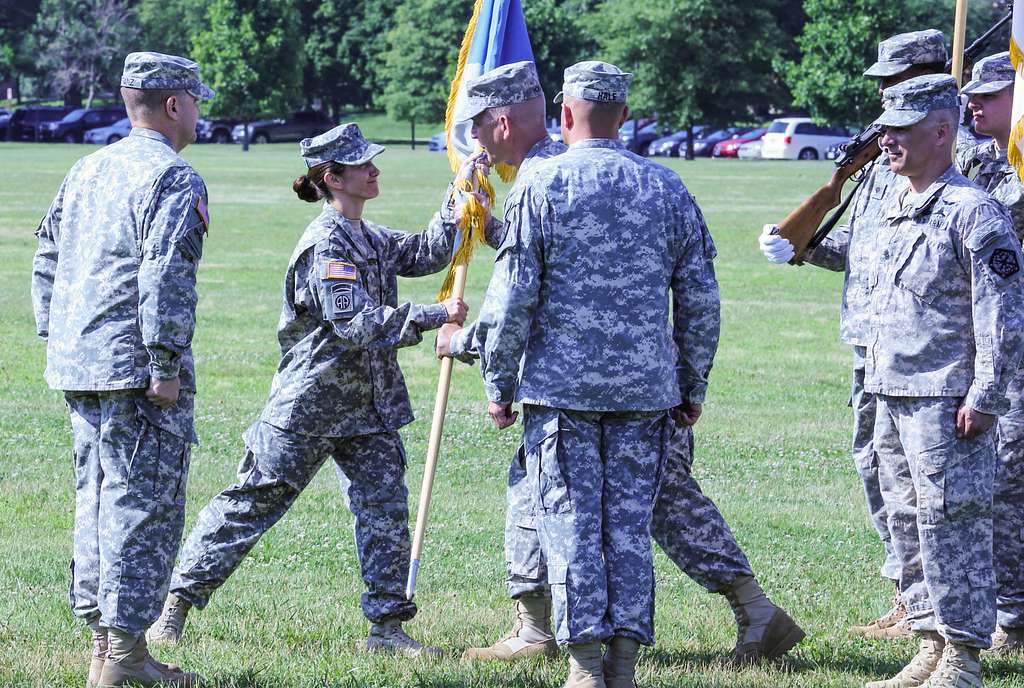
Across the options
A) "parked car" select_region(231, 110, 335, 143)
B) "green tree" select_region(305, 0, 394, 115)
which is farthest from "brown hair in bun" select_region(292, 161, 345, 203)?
"green tree" select_region(305, 0, 394, 115)

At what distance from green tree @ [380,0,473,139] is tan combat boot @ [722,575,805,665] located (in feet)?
234

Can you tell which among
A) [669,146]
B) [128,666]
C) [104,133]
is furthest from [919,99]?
[104,133]

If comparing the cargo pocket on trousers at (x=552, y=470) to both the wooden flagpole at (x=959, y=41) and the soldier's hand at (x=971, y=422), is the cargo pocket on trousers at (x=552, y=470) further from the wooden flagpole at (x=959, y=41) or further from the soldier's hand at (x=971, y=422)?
the wooden flagpole at (x=959, y=41)

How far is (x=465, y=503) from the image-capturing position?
864cm

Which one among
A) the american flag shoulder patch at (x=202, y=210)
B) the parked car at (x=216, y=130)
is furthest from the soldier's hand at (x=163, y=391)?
the parked car at (x=216, y=130)

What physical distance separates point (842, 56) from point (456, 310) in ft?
199

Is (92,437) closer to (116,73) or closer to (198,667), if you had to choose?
(198,667)

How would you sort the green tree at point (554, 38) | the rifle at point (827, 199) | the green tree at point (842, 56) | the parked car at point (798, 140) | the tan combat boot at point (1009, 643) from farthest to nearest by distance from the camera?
the green tree at point (554, 38) → the green tree at point (842, 56) → the parked car at point (798, 140) → the rifle at point (827, 199) → the tan combat boot at point (1009, 643)

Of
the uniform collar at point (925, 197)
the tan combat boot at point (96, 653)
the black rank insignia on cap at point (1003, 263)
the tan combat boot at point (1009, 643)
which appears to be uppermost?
the uniform collar at point (925, 197)

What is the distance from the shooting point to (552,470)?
203 inches

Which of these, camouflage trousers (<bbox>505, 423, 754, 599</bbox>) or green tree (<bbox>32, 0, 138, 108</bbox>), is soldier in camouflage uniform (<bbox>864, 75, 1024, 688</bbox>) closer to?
camouflage trousers (<bbox>505, 423, 754, 599</bbox>)

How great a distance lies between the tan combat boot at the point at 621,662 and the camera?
17.0 feet

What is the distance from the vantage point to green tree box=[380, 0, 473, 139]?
77250 mm

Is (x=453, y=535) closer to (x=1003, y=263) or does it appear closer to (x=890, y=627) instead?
(x=890, y=627)
